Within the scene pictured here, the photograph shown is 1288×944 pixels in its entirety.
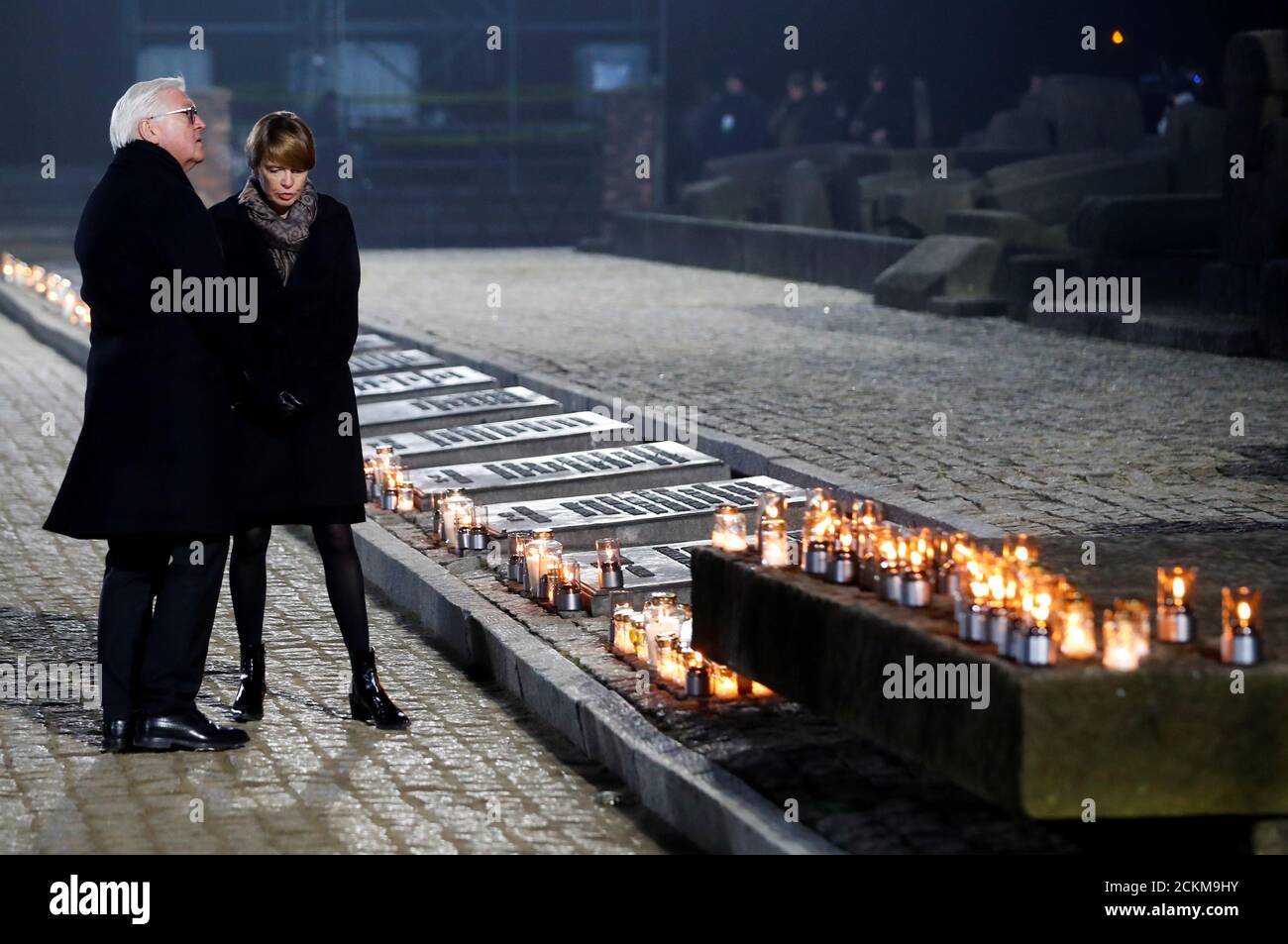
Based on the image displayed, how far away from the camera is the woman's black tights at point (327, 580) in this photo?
7.06 m

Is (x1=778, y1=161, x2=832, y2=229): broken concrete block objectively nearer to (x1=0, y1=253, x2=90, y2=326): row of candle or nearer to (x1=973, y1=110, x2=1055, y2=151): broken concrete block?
(x1=973, y1=110, x2=1055, y2=151): broken concrete block

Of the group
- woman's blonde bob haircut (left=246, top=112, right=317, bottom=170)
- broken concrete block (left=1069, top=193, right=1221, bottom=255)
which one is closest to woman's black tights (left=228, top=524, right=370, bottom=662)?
woman's blonde bob haircut (left=246, top=112, right=317, bottom=170)

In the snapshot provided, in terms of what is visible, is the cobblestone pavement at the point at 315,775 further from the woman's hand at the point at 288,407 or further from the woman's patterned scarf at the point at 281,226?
the woman's patterned scarf at the point at 281,226

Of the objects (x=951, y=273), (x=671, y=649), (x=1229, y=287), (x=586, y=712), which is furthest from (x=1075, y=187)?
(x=586, y=712)

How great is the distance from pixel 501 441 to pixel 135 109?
555 cm

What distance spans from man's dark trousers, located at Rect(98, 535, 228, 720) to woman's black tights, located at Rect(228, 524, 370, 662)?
348 mm

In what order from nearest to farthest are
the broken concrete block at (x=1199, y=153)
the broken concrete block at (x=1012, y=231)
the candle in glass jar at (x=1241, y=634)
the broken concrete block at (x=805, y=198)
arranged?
the candle in glass jar at (x=1241, y=634) → the broken concrete block at (x=1012, y=231) → the broken concrete block at (x=1199, y=153) → the broken concrete block at (x=805, y=198)

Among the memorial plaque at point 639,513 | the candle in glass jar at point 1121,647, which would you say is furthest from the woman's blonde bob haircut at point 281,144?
the candle in glass jar at point 1121,647

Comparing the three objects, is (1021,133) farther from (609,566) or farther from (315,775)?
(315,775)

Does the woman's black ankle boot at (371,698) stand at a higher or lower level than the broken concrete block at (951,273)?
lower

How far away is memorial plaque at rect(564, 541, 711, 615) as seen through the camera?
27.0 feet

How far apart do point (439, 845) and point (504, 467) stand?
5418 millimetres

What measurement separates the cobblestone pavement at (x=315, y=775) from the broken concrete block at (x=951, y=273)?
1112 cm

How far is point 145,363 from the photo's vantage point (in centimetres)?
649
